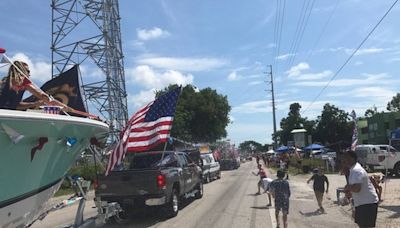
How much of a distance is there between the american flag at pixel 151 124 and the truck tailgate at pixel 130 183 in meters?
2.02

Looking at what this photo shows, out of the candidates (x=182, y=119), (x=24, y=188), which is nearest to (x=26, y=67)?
(x=24, y=188)

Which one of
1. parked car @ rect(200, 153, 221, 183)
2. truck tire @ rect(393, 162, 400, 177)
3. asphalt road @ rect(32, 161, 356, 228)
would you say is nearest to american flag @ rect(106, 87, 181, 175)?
asphalt road @ rect(32, 161, 356, 228)

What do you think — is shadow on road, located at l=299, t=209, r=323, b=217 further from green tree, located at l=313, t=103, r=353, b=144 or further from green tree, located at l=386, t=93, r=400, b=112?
green tree, located at l=386, t=93, r=400, b=112

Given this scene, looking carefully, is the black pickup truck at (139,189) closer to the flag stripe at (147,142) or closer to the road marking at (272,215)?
the flag stripe at (147,142)

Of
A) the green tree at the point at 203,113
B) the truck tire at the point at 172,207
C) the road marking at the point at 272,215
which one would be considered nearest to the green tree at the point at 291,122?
the green tree at the point at 203,113

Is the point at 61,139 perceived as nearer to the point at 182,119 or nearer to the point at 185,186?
the point at 185,186

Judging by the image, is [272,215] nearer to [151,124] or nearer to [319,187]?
[319,187]

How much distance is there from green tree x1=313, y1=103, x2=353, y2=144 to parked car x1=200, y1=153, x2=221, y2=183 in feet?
268

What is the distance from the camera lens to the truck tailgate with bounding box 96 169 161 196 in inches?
564

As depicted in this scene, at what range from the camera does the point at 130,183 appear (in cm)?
1441

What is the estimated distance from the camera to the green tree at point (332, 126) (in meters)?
115

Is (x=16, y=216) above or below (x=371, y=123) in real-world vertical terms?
below

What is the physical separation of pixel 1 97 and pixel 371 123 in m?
88.3

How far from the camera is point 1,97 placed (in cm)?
670
